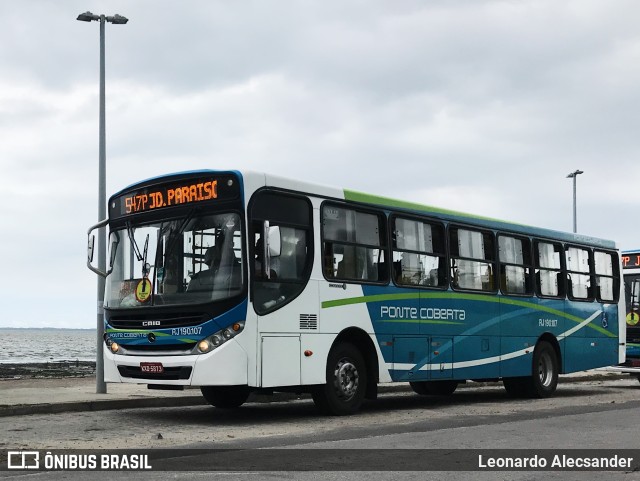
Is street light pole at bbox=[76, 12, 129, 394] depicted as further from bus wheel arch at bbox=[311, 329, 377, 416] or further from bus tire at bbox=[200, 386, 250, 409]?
bus wheel arch at bbox=[311, 329, 377, 416]

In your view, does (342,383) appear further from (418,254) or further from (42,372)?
(42,372)

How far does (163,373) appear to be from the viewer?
12727 millimetres

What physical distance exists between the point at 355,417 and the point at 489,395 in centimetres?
684

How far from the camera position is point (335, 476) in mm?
8055

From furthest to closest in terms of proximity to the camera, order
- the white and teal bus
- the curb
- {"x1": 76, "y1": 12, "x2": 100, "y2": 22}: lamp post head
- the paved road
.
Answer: {"x1": 76, "y1": 12, "x2": 100, "y2": 22}: lamp post head → the curb → the white and teal bus → the paved road

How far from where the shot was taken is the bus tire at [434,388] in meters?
19.1

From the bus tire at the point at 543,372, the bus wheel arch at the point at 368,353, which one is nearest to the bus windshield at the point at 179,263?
the bus wheel arch at the point at 368,353

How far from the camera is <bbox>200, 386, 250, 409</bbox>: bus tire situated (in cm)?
1505

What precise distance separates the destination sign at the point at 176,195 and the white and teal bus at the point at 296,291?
2 centimetres

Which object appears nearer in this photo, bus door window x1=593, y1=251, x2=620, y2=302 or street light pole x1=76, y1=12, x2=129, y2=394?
street light pole x1=76, y1=12, x2=129, y2=394

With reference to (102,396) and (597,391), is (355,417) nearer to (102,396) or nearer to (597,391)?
(102,396)

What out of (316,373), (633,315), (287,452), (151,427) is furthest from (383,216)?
(633,315)

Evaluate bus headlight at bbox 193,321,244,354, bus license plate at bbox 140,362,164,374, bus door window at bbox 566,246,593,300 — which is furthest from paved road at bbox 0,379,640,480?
bus door window at bbox 566,246,593,300

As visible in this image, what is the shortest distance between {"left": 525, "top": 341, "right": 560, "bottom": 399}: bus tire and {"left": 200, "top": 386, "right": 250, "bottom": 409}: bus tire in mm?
6404
